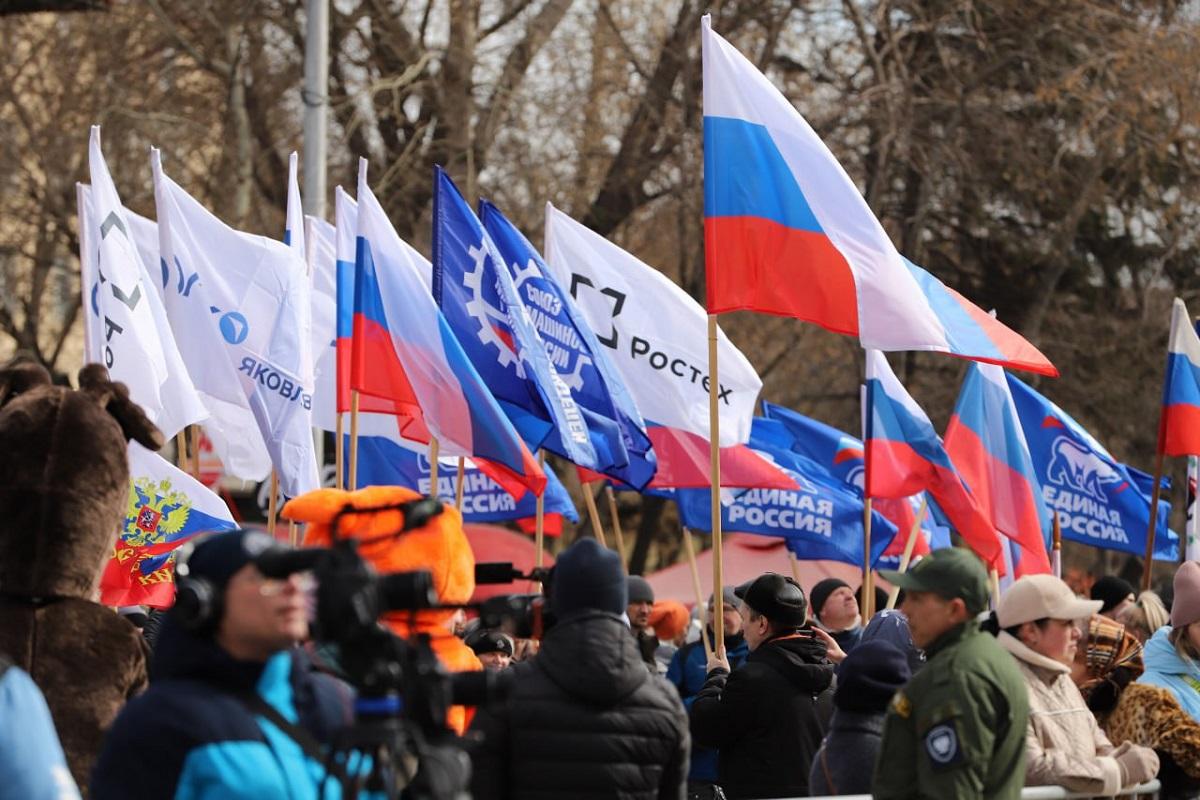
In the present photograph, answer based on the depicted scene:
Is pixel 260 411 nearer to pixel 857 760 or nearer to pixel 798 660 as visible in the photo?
pixel 798 660

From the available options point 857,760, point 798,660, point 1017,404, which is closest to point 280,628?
point 857,760

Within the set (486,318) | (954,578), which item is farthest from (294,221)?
(954,578)

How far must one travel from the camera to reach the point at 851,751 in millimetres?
6223

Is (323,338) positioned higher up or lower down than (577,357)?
higher up

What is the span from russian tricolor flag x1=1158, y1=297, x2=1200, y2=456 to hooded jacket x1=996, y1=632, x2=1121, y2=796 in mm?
6567

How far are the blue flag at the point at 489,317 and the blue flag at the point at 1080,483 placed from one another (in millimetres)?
4920

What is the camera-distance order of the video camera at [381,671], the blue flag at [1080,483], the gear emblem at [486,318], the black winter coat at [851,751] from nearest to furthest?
1. the video camera at [381,671]
2. the black winter coat at [851,751]
3. the gear emblem at [486,318]
4. the blue flag at [1080,483]

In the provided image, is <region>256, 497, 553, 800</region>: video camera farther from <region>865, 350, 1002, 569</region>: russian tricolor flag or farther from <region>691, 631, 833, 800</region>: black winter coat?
<region>865, 350, 1002, 569</region>: russian tricolor flag

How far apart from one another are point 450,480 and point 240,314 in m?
3.04

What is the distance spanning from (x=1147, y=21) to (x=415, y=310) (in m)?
12.8

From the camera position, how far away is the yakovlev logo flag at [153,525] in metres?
9.41

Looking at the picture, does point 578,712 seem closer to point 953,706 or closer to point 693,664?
point 953,706

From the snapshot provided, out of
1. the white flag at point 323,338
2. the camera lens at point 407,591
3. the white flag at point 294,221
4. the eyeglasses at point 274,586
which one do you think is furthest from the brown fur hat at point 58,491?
the white flag at point 323,338

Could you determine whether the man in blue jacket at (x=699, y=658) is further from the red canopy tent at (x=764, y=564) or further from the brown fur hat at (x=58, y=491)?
the red canopy tent at (x=764, y=564)
